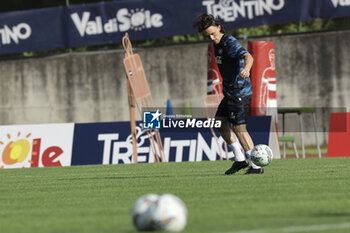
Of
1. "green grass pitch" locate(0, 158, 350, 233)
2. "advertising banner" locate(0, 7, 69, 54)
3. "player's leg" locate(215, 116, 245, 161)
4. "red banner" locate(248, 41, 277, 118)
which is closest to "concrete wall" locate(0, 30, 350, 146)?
"advertising banner" locate(0, 7, 69, 54)

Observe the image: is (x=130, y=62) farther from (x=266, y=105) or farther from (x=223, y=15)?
(x=223, y=15)

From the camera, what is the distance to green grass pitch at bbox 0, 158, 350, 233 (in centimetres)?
668

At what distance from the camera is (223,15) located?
81.4 ft

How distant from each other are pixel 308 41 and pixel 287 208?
59.0 feet

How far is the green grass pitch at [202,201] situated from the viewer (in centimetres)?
668

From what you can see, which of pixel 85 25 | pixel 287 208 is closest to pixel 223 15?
pixel 85 25

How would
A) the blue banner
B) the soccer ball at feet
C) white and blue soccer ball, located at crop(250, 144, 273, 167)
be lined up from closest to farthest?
1. the soccer ball at feet
2. white and blue soccer ball, located at crop(250, 144, 273, 167)
3. the blue banner

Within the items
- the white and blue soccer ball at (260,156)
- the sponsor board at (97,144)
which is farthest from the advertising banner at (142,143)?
the white and blue soccer ball at (260,156)

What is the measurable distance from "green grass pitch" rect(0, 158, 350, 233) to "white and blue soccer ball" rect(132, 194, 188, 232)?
24 cm

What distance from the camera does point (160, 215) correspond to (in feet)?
20.0

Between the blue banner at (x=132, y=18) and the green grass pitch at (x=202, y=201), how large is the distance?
38.3 feet

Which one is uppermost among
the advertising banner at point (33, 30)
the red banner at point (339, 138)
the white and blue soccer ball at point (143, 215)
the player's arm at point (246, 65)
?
the advertising banner at point (33, 30)

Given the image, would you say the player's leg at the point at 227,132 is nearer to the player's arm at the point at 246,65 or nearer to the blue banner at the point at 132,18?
the player's arm at the point at 246,65

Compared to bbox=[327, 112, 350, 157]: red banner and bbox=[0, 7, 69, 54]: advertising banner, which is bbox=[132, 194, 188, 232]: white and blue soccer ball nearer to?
bbox=[327, 112, 350, 157]: red banner
